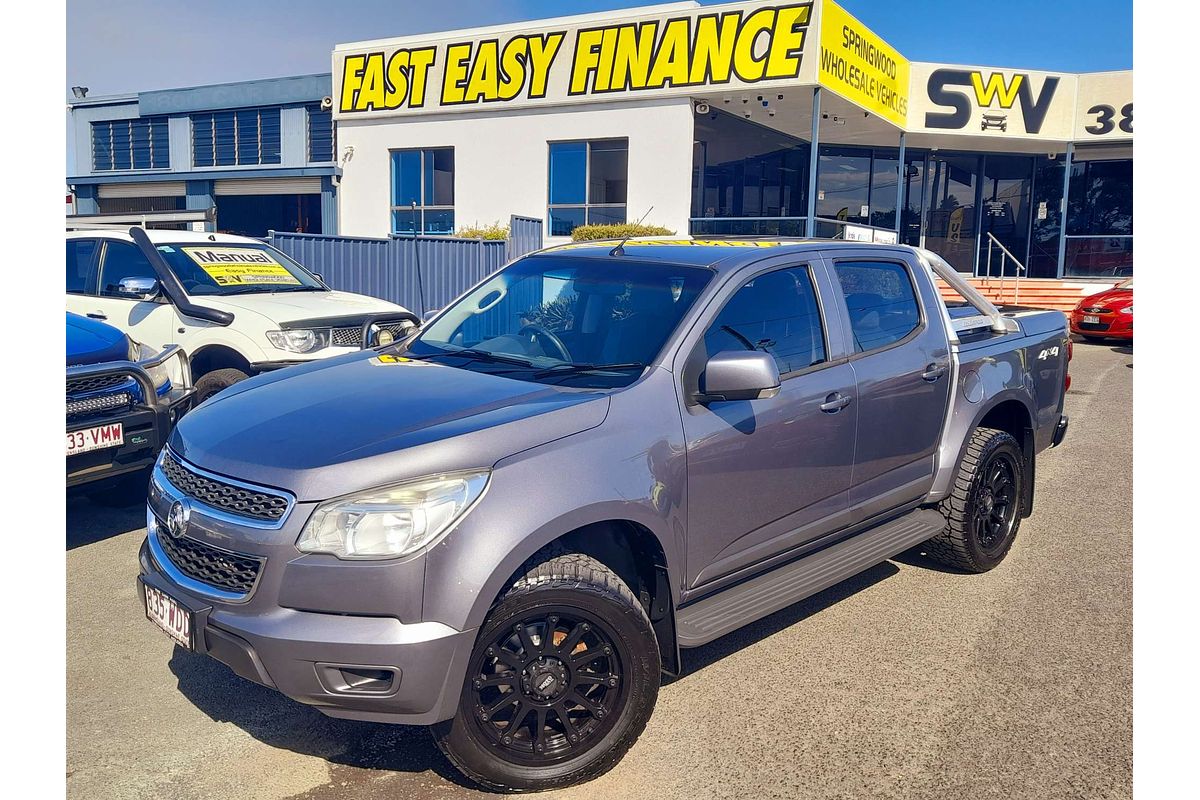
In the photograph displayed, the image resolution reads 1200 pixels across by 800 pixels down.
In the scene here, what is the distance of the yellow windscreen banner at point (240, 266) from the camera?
8.32 metres

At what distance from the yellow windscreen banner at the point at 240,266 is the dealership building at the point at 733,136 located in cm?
1157

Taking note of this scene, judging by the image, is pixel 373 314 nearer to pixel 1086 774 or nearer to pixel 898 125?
pixel 1086 774

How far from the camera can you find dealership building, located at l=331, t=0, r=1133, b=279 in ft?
61.2

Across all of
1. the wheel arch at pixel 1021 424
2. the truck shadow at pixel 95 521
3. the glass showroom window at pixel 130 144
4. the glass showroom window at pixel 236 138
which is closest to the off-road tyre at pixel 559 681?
the wheel arch at pixel 1021 424

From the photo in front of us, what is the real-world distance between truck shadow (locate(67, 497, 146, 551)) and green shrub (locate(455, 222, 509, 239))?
13.7 m

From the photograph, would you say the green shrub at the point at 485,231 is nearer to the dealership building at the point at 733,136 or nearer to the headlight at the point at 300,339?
the dealership building at the point at 733,136

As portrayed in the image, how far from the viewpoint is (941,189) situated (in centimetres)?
2698

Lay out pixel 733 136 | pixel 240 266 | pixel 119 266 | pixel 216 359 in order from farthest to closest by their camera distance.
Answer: pixel 733 136 < pixel 240 266 < pixel 119 266 < pixel 216 359

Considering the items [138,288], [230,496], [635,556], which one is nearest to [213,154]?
[138,288]

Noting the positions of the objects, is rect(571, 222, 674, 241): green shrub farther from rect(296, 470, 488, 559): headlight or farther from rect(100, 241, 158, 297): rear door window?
rect(296, 470, 488, 559): headlight

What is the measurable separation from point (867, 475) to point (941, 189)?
977 inches

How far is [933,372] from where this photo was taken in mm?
4895

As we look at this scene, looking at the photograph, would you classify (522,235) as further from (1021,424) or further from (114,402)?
(1021,424)

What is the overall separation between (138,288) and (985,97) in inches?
871
